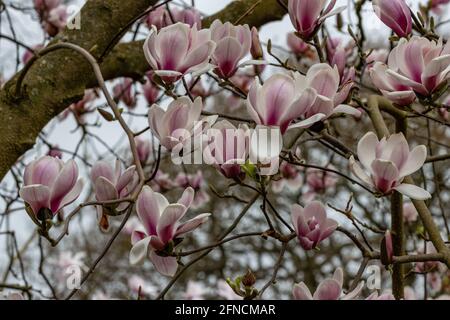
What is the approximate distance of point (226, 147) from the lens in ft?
2.98

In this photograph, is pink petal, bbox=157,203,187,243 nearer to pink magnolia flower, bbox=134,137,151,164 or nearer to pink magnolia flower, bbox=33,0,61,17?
pink magnolia flower, bbox=134,137,151,164

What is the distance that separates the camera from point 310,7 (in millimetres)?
1015

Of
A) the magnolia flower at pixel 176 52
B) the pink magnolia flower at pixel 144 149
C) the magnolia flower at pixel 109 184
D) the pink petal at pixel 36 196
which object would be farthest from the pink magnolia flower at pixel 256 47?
the pink magnolia flower at pixel 144 149

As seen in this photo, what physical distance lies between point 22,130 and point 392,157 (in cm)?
72

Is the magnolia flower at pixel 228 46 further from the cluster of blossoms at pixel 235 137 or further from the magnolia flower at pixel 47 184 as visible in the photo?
the magnolia flower at pixel 47 184

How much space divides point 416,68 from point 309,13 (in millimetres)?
180

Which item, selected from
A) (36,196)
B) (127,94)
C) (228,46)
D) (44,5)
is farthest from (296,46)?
(36,196)

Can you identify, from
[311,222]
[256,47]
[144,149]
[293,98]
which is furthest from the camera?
[144,149]

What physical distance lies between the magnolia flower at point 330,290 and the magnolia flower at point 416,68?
26 cm

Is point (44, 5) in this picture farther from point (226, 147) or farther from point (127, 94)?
point (226, 147)

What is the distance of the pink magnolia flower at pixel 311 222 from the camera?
1.00 metres
